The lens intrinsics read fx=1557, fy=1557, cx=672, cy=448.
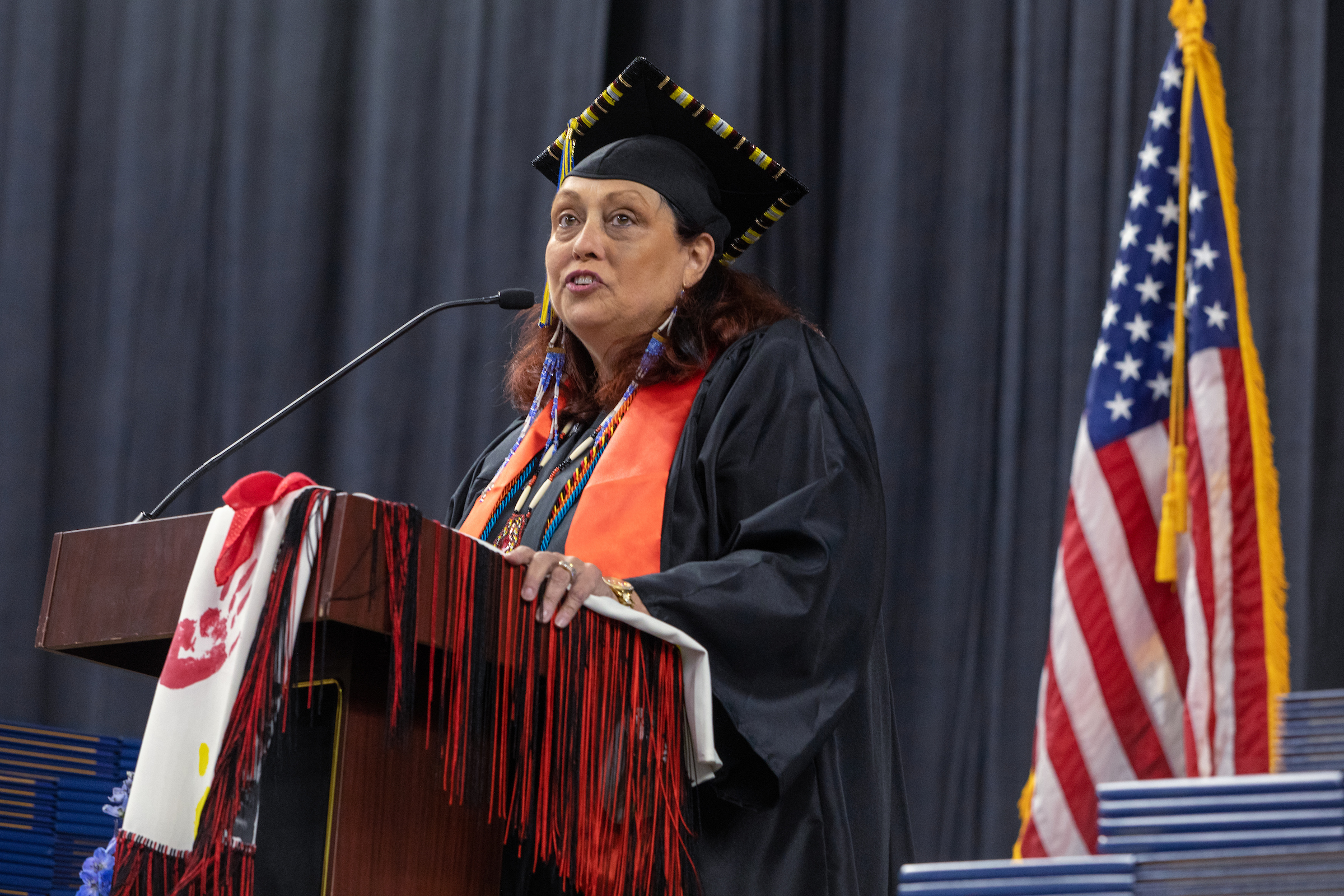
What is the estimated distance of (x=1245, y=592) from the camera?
3.01 m

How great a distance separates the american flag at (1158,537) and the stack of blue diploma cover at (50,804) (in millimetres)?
1765

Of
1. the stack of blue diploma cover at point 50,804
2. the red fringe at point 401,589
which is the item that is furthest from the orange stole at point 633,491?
the stack of blue diploma cover at point 50,804

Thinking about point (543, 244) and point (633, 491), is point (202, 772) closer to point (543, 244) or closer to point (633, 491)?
point (633, 491)

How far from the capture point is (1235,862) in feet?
3.08

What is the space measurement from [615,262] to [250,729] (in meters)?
1.15

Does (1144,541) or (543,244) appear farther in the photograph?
(543,244)

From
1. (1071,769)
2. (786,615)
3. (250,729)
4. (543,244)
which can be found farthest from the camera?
(543,244)

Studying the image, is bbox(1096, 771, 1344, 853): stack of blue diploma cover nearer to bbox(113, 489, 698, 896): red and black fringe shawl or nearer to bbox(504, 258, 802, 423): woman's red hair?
bbox(113, 489, 698, 896): red and black fringe shawl

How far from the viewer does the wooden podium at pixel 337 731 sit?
1553 millimetres

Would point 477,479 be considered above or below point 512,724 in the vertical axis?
above

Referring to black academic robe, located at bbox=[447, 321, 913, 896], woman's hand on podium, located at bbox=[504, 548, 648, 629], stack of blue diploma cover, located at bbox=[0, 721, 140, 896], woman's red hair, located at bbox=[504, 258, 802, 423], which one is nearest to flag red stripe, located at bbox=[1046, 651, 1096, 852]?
black academic robe, located at bbox=[447, 321, 913, 896]

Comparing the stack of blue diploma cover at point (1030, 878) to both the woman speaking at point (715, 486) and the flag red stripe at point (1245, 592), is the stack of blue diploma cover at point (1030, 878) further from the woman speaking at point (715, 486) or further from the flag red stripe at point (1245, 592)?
the flag red stripe at point (1245, 592)

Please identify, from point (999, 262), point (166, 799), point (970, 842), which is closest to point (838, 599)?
point (166, 799)

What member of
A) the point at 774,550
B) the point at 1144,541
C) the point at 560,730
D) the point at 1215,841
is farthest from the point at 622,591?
the point at 1144,541
